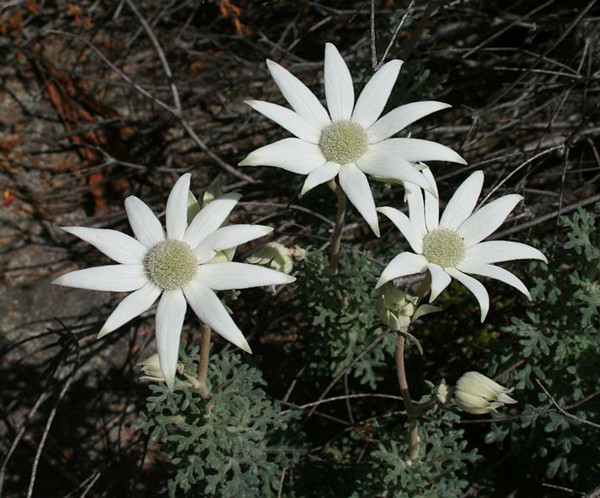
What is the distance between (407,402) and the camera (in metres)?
2.48

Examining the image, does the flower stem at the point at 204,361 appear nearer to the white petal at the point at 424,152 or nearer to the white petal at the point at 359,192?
the white petal at the point at 359,192

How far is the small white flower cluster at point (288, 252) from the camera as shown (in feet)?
7.04

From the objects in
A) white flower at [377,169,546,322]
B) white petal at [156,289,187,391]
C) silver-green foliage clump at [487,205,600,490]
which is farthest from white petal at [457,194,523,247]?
white petal at [156,289,187,391]

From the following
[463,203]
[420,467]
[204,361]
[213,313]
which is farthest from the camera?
[420,467]

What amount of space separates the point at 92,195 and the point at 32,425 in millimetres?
1608

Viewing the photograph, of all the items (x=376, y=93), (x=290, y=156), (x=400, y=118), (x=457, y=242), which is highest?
(x=376, y=93)

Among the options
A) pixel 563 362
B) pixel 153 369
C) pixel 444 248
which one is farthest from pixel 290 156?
pixel 563 362

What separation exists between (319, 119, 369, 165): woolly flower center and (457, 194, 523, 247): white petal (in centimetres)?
53

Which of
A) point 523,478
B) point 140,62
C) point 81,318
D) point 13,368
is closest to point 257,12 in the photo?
point 140,62

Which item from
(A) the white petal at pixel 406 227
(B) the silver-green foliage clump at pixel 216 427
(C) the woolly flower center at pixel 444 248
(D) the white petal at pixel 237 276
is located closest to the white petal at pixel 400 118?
(A) the white petal at pixel 406 227

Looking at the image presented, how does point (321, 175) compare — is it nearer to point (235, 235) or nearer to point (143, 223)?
point (235, 235)

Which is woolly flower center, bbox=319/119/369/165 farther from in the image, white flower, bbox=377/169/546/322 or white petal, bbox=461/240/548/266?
white petal, bbox=461/240/548/266

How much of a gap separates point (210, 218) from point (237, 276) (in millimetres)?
255

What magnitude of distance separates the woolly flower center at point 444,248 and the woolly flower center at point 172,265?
871 mm
